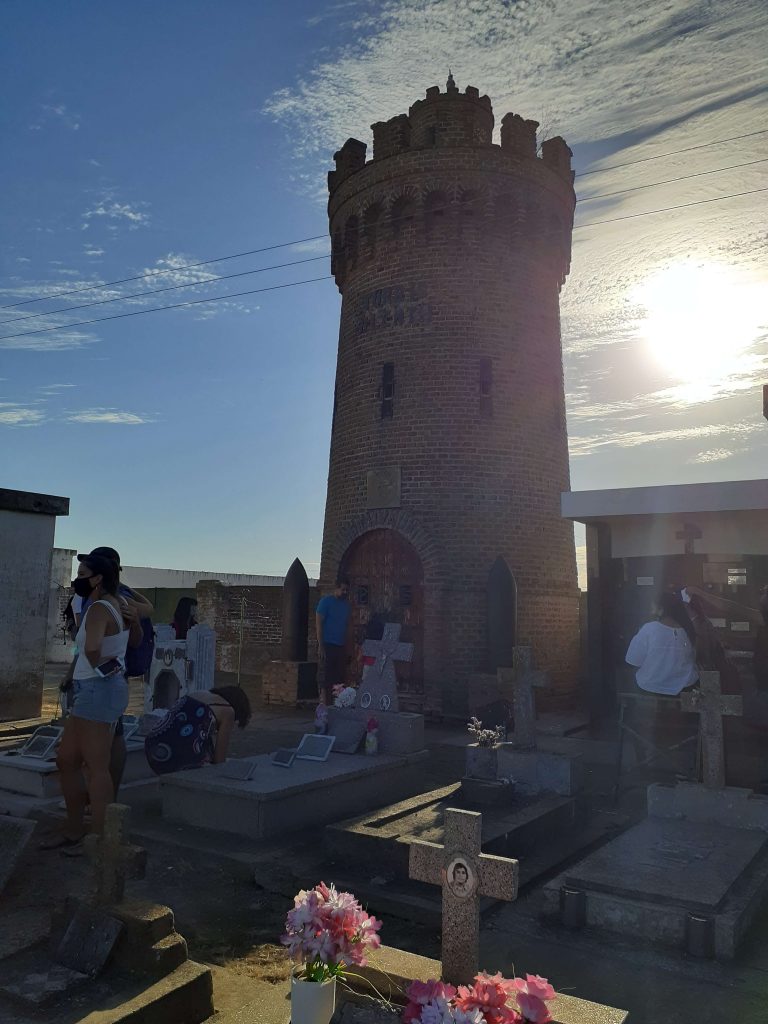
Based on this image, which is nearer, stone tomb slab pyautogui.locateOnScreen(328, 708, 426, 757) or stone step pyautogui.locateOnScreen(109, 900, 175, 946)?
stone step pyautogui.locateOnScreen(109, 900, 175, 946)

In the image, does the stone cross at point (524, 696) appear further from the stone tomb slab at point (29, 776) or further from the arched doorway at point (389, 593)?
the arched doorway at point (389, 593)

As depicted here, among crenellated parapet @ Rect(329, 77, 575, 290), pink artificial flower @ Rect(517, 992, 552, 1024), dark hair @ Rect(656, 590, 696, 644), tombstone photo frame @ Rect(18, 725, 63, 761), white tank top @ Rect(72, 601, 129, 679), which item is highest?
crenellated parapet @ Rect(329, 77, 575, 290)

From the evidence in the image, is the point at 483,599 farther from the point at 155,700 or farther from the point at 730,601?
the point at 155,700

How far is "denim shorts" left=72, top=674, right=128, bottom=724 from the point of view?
5.51 meters

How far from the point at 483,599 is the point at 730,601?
429 centimetres

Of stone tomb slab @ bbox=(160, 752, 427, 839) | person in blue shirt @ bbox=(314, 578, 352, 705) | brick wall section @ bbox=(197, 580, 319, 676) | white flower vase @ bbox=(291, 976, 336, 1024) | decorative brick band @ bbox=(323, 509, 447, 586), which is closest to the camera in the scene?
white flower vase @ bbox=(291, 976, 336, 1024)

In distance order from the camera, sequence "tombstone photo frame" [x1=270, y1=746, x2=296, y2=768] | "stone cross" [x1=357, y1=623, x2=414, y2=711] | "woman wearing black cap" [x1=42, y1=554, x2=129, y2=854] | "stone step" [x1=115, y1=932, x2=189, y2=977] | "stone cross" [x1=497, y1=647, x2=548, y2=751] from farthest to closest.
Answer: "stone cross" [x1=357, y1=623, x2=414, y2=711] → "stone cross" [x1=497, y1=647, x2=548, y2=751] → "tombstone photo frame" [x1=270, y1=746, x2=296, y2=768] → "woman wearing black cap" [x1=42, y1=554, x2=129, y2=854] → "stone step" [x1=115, y1=932, x2=189, y2=977]

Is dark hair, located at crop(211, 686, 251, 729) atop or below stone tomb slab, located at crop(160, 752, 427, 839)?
atop

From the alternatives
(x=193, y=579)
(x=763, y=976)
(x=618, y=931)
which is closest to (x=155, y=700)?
(x=618, y=931)

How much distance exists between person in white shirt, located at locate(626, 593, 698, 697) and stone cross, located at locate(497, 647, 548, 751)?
3.34 feet

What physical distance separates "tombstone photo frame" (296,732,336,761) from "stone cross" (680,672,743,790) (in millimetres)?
3513

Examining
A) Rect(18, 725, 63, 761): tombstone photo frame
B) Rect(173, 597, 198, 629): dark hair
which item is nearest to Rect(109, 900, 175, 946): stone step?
Rect(18, 725, 63, 761): tombstone photo frame

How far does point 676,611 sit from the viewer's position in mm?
7723

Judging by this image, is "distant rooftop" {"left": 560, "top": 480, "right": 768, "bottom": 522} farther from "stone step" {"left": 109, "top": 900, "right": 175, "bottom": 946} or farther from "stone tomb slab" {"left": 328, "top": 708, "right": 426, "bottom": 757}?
"stone step" {"left": 109, "top": 900, "right": 175, "bottom": 946}
